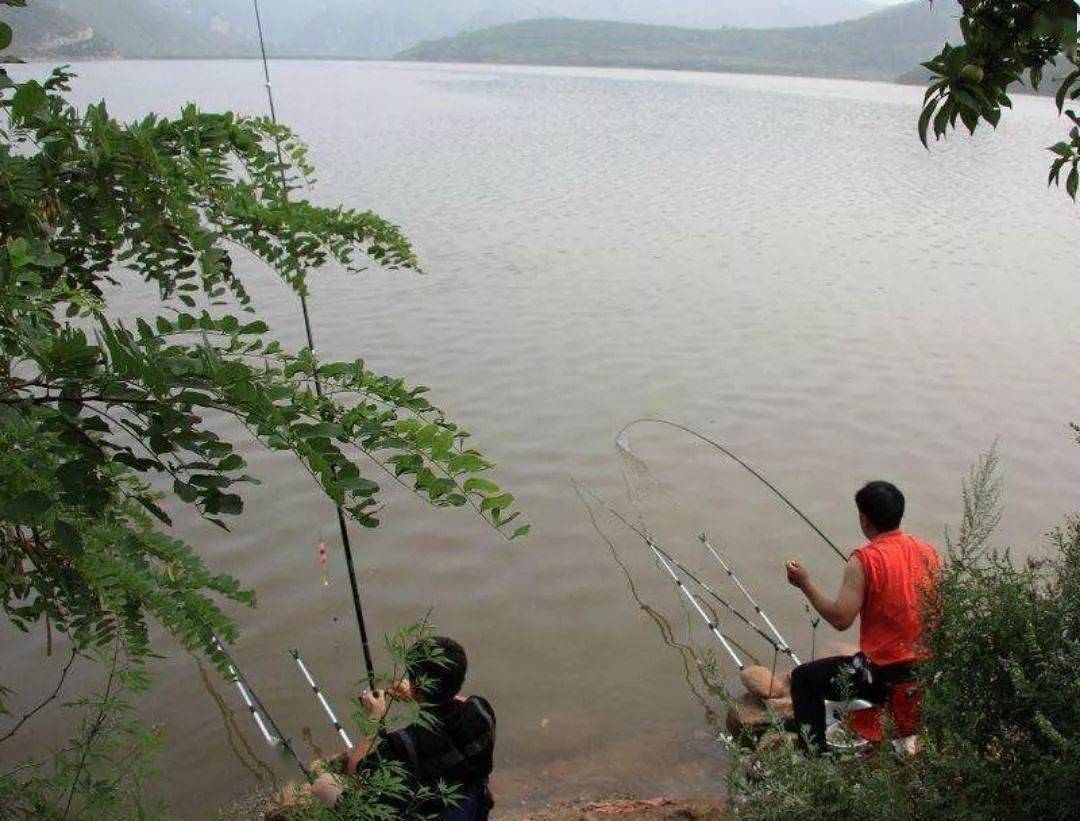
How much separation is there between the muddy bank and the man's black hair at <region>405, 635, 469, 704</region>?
5.31 ft

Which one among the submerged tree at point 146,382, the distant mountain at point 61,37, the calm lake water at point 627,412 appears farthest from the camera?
the distant mountain at point 61,37

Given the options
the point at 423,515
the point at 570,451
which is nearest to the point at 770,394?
the point at 570,451

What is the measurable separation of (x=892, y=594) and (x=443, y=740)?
196 cm

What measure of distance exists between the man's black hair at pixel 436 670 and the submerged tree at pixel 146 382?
2.13ft

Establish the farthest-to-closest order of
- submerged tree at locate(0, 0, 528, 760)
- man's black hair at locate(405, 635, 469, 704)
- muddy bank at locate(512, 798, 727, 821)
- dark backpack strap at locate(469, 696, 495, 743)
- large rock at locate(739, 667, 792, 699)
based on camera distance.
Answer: large rock at locate(739, 667, 792, 699)
muddy bank at locate(512, 798, 727, 821)
dark backpack strap at locate(469, 696, 495, 743)
man's black hair at locate(405, 635, 469, 704)
submerged tree at locate(0, 0, 528, 760)

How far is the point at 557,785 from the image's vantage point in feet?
17.1

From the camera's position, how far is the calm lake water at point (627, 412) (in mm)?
5863

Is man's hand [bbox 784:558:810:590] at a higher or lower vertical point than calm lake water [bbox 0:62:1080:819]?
higher

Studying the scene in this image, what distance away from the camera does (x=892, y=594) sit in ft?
12.9

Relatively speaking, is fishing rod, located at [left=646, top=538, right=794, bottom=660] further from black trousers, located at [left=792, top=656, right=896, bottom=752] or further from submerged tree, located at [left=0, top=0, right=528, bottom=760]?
submerged tree, located at [left=0, top=0, right=528, bottom=760]

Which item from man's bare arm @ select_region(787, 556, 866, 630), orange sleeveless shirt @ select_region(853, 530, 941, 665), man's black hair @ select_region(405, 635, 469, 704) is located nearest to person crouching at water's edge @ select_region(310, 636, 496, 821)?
man's black hair @ select_region(405, 635, 469, 704)

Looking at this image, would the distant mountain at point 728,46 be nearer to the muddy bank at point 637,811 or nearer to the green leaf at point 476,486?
the muddy bank at point 637,811

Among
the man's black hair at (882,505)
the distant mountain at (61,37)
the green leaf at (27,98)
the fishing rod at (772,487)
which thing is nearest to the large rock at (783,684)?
the fishing rod at (772,487)

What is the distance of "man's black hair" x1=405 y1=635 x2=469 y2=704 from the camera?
3.13 m
